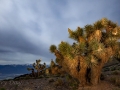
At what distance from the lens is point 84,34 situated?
15.2 metres

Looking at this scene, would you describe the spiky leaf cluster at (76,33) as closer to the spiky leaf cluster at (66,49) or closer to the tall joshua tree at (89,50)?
the tall joshua tree at (89,50)

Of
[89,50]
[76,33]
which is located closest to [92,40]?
[89,50]

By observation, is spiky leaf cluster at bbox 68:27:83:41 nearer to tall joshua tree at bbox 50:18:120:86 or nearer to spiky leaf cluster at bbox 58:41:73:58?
tall joshua tree at bbox 50:18:120:86

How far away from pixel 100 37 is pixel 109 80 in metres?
4.45

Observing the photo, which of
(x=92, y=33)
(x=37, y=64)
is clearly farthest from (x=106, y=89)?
(x=37, y=64)

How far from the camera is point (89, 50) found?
14336 mm

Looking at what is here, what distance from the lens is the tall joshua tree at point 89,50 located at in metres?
13.9

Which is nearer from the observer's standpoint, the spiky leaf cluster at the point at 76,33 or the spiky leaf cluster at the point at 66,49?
the spiky leaf cluster at the point at 66,49

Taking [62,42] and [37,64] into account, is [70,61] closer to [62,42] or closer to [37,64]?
[62,42]

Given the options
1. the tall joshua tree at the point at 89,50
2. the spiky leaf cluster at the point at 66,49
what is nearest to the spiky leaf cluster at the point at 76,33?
the tall joshua tree at the point at 89,50

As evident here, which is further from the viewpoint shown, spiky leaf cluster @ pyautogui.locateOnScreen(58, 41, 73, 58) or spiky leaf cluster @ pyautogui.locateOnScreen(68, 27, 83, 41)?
spiky leaf cluster @ pyautogui.locateOnScreen(68, 27, 83, 41)

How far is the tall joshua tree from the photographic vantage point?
548 inches

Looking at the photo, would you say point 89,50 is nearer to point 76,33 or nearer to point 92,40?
point 92,40

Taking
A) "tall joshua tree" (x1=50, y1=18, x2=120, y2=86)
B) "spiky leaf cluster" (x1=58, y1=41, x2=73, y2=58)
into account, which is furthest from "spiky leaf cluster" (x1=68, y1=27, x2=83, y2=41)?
"spiky leaf cluster" (x1=58, y1=41, x2=73, y2=58)
